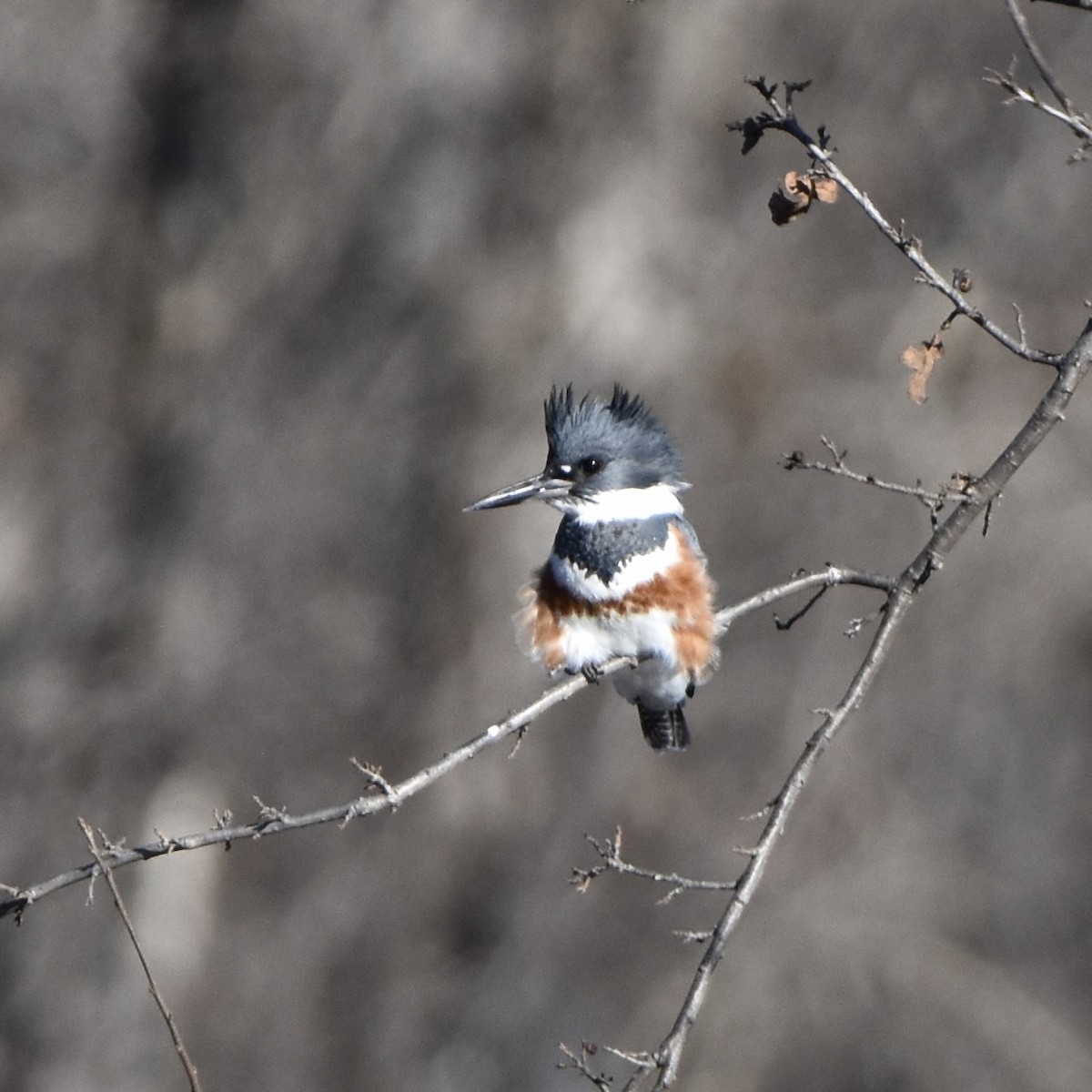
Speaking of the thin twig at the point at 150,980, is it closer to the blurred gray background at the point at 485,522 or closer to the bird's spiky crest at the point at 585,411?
the bird's spiky crest at the point at 585,411

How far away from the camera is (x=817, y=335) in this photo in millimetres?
6191

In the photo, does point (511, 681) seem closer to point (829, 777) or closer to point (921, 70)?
point (829, 777)

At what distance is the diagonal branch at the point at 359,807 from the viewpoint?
1.81m

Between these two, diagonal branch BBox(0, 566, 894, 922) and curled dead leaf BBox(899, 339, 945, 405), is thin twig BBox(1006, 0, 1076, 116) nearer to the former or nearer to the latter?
curled dead leaf BBox(899, 339, 945, 405)

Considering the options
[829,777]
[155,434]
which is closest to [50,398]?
[155,434]

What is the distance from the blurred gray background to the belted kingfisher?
2.88 metres

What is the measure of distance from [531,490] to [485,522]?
3.16 metres

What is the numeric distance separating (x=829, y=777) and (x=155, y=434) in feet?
9.48

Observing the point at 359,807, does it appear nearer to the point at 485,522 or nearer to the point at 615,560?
the point at 615,560

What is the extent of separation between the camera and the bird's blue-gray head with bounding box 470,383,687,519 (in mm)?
2951

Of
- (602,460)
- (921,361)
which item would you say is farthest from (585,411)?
(921,361)

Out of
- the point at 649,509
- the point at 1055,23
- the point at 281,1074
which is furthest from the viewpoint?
the point at 281,1074

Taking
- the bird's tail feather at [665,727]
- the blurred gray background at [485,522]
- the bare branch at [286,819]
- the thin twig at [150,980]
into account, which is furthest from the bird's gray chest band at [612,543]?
the blurred gray background at [485,522]

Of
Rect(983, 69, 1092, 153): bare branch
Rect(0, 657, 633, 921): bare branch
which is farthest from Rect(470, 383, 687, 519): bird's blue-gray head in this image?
Rect(983, 69, 1092, 153): bare branch
